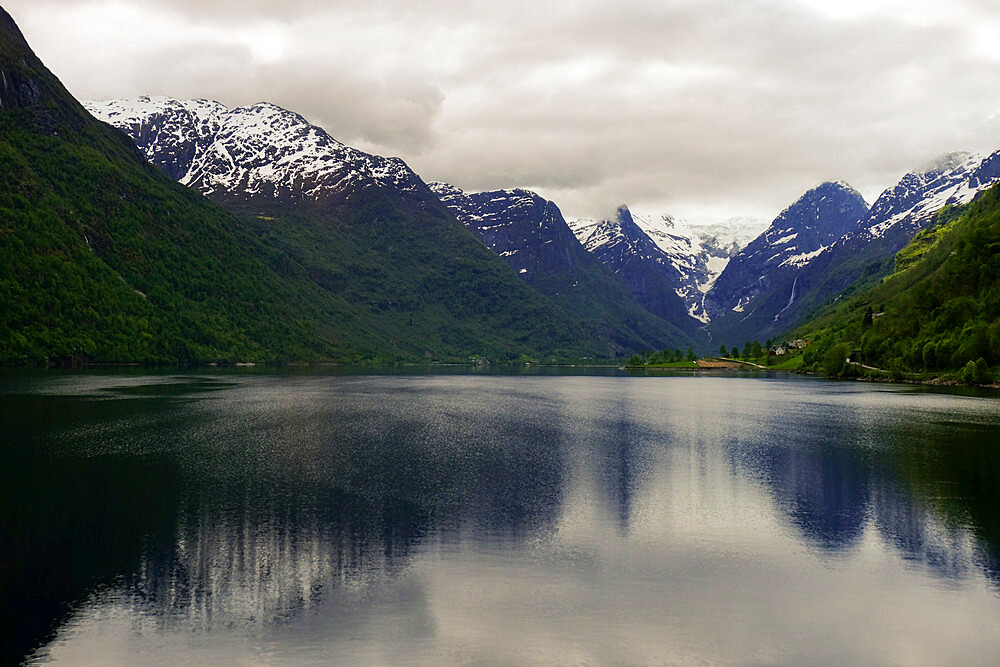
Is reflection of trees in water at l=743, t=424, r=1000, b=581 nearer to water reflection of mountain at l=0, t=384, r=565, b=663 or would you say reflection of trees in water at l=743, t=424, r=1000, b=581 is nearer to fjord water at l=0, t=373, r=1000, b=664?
fjord water at l=0, t=373, r=1000, b=664

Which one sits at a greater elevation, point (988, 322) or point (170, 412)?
point (988, 322)

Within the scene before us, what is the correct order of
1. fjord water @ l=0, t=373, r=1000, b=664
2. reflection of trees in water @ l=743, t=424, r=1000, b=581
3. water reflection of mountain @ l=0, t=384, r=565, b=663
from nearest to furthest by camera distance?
fjord water @ l=0, t=373, r=1000, b=664 < water reflection of mountain @ l=0, t=384, r=565, b=663 < reflection of trees in water @ l=743, t=424, r=1000, b=581

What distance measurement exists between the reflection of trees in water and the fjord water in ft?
0.94

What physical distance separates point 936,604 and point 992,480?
1335 inches

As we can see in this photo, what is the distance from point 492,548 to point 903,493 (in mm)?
35076

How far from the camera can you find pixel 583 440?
8675 cm

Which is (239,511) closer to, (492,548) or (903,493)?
(492,548)

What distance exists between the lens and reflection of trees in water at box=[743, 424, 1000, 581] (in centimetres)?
4138

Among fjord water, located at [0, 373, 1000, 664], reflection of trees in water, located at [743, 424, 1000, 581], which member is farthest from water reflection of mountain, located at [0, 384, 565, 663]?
reflection of trees in water, located at [743, 424, 1000, 581]

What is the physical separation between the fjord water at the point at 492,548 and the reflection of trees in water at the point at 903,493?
0.94 ft

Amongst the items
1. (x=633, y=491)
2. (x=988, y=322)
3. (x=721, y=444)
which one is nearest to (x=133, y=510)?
(x=633, y=491)

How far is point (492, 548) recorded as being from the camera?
A: 4025 cm

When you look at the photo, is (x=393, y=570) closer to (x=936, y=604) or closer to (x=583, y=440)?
(x=936, y=604)

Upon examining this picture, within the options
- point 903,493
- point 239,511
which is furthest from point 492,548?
point 903,493
